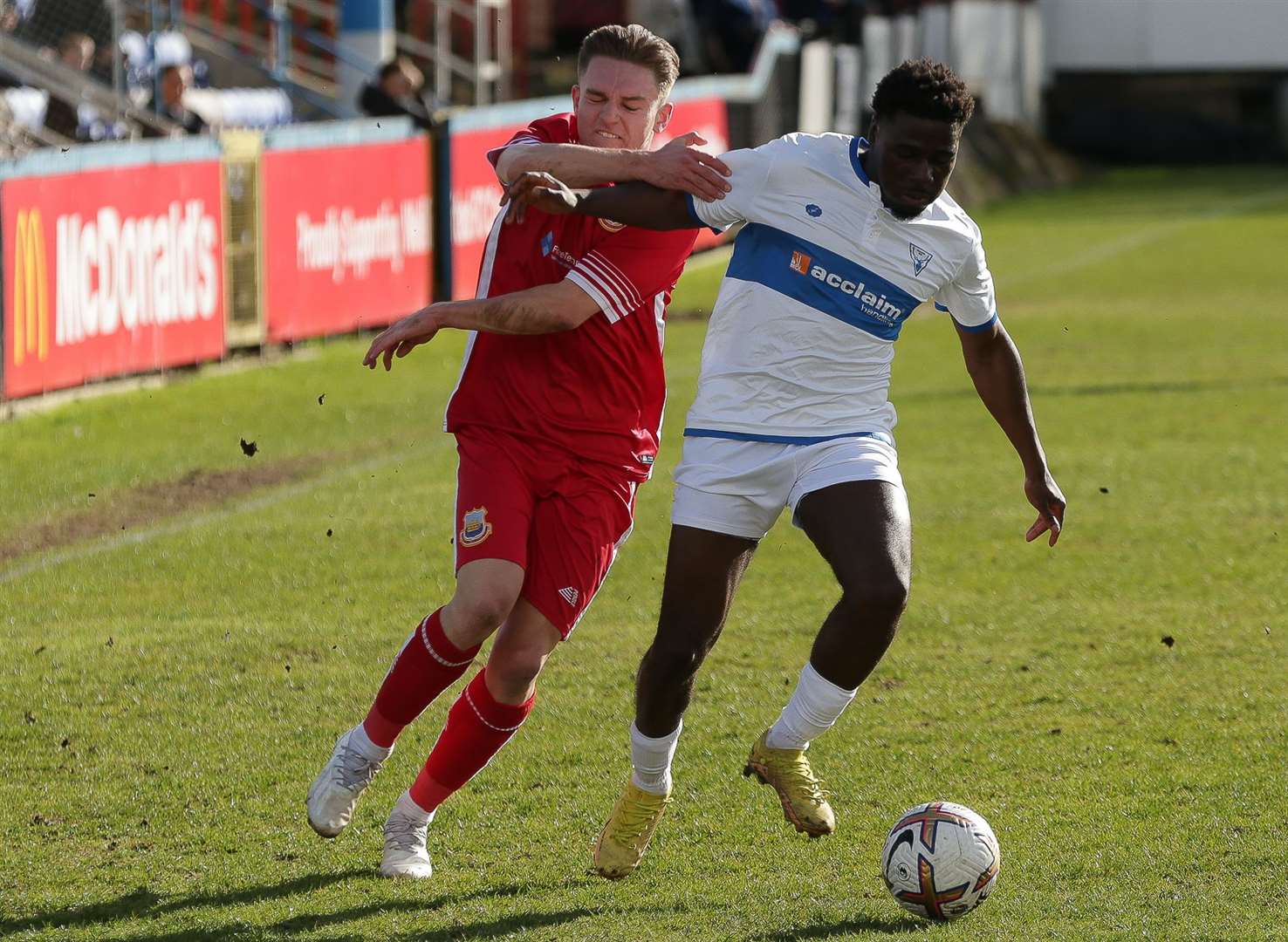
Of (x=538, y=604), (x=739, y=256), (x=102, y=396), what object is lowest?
(x=102, y=396)

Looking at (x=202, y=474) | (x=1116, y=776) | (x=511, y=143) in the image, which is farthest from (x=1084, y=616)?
(x=202, y=474)

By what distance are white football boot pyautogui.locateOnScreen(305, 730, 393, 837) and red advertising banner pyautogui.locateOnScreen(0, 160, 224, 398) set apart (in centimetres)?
698

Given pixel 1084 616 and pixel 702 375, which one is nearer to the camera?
pixel 702 375

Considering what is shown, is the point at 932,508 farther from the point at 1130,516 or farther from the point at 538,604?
the point at 538,604

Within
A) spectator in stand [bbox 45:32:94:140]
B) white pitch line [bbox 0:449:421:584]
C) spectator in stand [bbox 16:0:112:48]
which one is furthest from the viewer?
spectator in stand [bbox 16:0:112:48]

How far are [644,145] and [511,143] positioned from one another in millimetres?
347

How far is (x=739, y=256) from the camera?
4906mm

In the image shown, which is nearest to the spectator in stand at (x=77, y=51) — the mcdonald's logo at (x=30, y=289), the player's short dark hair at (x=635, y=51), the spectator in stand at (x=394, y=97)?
the spectator in stand at (x=394, y=97)

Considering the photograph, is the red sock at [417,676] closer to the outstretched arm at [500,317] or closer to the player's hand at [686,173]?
the outstretched arm at [500,317]

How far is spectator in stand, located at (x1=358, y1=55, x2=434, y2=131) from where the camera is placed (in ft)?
54.9

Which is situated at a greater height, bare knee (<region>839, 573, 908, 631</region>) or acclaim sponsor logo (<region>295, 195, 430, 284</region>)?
bare knee (<region>839, 573, 908, 631</region>)

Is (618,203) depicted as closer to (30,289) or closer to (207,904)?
(207,904)

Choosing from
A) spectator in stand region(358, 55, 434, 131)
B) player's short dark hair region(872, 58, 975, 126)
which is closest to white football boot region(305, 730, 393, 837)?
player's short dark hair region(872, 58, 975, 126)

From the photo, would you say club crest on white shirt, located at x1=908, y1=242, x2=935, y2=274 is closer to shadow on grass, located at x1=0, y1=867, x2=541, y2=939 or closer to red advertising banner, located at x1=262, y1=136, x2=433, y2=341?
shadow on grass, located at x1=0, y1=867, x2=541, y2=939
